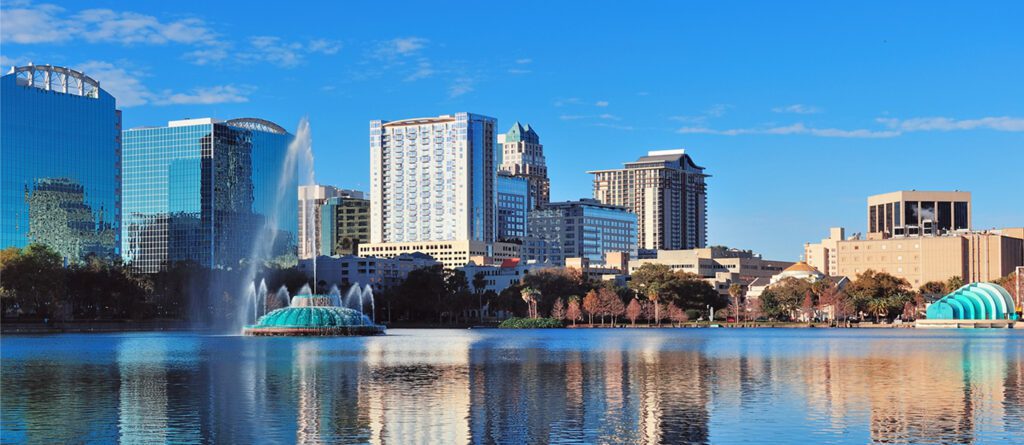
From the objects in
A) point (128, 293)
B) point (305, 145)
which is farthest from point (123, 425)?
point (128, 293)

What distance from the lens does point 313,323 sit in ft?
432

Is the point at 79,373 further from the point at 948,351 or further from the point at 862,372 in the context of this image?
the point at 948,351

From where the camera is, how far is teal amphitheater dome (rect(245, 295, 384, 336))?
131m

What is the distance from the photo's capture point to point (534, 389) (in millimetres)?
54000

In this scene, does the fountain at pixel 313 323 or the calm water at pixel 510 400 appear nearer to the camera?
the calm water at pixel 510 400

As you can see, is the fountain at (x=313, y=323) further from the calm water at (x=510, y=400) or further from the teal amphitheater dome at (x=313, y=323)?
the calm water at (x=510, y=400)

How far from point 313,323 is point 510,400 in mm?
85627

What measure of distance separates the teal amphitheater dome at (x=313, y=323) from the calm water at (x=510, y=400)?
49097mm

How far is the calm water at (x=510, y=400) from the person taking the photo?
3828cm

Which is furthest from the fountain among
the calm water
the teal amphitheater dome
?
the calm water

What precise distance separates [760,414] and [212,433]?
18157mm

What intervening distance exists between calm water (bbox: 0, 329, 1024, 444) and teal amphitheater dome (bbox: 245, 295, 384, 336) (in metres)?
49.1

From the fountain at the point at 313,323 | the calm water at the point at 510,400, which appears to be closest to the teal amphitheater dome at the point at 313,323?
the fountain at the point at 313,323

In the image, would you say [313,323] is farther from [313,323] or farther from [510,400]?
[510,400]
